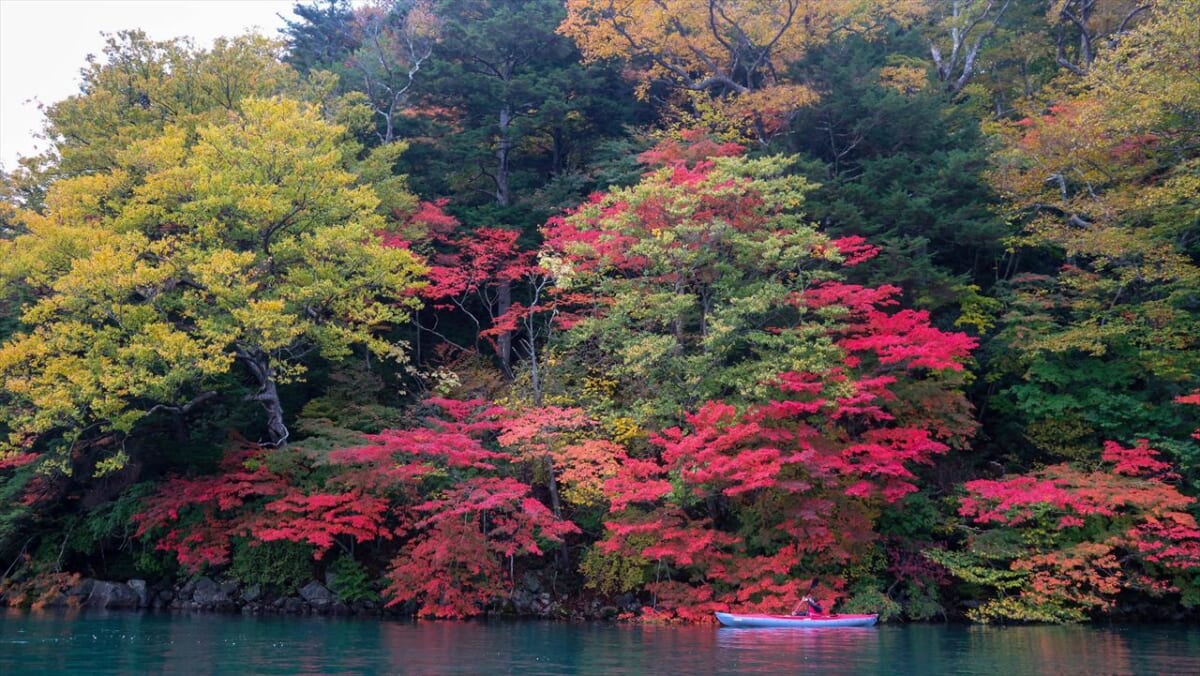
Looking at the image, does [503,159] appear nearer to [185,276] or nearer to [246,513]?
[185,276]

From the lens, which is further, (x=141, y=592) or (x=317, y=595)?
(x=141, y=592)

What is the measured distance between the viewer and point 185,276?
2008 centimetres

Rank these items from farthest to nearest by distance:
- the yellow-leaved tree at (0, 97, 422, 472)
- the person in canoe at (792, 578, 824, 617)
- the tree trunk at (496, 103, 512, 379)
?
1. the tree trunk at (496, 103, 512, 379)
2. the yellow-leaved tree at (0, 97, 422, 472)
3. the person in canoe at (792, 578, 824, 617)

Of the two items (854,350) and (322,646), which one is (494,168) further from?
(322,646)

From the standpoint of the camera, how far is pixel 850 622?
1688cm

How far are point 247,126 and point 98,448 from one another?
8.44m

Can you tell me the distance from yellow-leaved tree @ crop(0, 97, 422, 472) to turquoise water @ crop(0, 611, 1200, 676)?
4.66 m

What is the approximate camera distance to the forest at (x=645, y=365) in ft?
60.1

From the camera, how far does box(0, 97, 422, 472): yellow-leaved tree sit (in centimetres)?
1877

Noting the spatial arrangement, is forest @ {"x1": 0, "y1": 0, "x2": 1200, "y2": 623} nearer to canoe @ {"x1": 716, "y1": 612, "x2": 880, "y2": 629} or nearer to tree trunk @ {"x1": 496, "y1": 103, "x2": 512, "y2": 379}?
tree trunk @ {"x1": 496, "y1": 103, "x2": 512, "y2": 379}

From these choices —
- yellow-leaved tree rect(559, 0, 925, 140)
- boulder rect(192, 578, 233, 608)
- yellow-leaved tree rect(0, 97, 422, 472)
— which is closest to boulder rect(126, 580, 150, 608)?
boulder rect(192, 578, 233, 608)

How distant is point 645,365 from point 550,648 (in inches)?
292

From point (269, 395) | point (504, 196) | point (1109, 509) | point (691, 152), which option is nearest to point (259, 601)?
point (269, 395)

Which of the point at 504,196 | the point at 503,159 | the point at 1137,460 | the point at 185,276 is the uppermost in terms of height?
the point at 503,159
